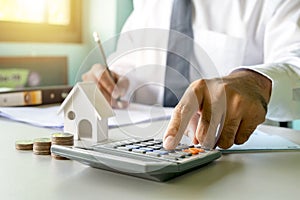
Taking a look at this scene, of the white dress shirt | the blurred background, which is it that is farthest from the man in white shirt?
the blurred background

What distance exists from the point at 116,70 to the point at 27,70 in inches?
18.9

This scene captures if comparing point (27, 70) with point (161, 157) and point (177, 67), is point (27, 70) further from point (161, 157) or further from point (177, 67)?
point (161, 157)

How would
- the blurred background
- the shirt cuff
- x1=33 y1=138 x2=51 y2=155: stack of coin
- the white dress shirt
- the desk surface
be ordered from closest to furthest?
the desk surface → x1=33 y1=138 x2=51 y2=155: stack of coin → the shirt cuff → the white dress shirt → the blurred background

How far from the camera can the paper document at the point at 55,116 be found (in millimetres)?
783

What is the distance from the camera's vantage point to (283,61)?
2.55ft

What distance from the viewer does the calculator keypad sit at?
466 mm

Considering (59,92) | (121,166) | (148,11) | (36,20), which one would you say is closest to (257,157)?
(121,166)

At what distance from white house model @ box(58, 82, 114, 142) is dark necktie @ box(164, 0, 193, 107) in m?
0.32

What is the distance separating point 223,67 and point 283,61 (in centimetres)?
36

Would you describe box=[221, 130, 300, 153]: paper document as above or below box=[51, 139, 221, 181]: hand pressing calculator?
below

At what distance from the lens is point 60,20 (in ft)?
5.66

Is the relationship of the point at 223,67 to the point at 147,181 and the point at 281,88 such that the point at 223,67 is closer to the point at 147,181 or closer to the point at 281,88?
the point at 281,88

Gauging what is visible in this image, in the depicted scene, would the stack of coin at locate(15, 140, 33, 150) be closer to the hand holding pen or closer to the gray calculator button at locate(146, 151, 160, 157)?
the gray calculator button at locate(146, 151, 160, 157)

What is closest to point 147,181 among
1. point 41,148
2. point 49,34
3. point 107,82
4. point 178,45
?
point 41,148
